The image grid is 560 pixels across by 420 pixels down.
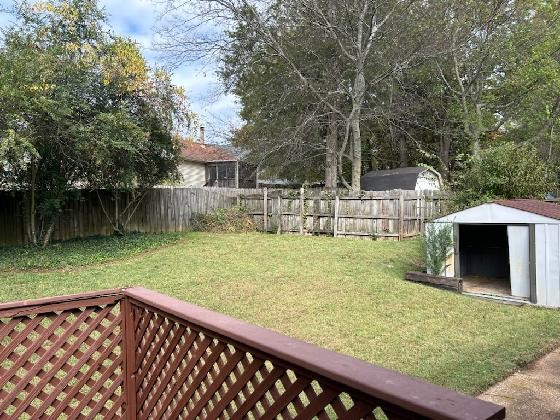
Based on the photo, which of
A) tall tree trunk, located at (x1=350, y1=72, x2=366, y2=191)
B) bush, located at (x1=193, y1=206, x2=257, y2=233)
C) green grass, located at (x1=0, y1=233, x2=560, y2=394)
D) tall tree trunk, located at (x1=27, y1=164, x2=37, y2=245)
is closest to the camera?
green grass, located at (x1=0, y1=233, x2=560, y2=394)

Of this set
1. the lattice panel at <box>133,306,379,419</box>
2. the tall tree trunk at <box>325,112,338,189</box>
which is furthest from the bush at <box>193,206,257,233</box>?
the lattice panel at <box>133,306,379,419</box>

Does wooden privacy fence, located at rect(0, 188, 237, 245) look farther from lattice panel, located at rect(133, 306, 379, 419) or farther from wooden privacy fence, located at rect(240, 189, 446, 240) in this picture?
lattice panel, located at rect(133, 306, 379, 419)

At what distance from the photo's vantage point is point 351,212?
13.9 m

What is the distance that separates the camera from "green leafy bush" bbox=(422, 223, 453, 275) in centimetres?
813

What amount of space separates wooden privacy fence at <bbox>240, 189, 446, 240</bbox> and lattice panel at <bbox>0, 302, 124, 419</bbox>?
11411 millimetres

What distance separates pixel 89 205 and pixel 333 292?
990 cm

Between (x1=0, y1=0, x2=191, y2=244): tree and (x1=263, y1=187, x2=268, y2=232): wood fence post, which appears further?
(x1=263, y1=187, x2=268, y2=232): wood fence post

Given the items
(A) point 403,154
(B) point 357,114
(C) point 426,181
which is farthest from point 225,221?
(A) point 403,154

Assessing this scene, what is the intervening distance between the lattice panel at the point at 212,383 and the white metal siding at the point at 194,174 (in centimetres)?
2528

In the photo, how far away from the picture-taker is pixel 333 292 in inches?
284

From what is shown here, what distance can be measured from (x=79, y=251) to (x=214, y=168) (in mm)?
19715

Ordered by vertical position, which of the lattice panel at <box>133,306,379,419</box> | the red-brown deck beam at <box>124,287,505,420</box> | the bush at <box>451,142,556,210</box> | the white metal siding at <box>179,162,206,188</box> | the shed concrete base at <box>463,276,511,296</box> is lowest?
the shed concrete base at <box>463,276,511,296</box>

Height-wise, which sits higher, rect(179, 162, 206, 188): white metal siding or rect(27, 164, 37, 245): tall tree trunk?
rect(179, 162, 206, 188): white metal siding

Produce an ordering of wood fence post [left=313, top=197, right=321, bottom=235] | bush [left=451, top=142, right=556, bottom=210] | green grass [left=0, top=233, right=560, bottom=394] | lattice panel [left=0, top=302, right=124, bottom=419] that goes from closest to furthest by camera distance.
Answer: lattice panel [left=0, top=302, right=124, bottom=419] < green grass [left=0, top=233, right=560, bottom=394] < bush [left=451, top=142, right=556, bottom=210] < wood fence post [left=313, top=197, right=321, bottom=235]
